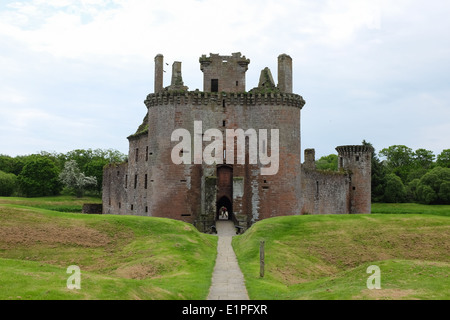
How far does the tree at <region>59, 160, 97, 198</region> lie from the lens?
105m

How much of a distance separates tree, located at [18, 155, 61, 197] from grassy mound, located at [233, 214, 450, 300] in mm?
70315

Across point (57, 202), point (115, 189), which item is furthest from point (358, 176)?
point (57, 202)

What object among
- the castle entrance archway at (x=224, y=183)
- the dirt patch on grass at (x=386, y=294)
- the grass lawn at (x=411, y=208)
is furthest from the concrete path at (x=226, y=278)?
the grass lawn at (x=411, y=208)

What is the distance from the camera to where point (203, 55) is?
54500 millimetres

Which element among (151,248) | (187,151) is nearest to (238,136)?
(187,151)

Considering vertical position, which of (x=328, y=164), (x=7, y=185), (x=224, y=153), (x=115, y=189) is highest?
(x=328, y=164)

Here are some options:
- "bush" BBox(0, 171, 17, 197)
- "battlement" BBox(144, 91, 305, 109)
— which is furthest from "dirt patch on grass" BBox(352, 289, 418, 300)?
"bush" BBox(0, 171, 17, 197)

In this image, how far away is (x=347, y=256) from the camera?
108ft

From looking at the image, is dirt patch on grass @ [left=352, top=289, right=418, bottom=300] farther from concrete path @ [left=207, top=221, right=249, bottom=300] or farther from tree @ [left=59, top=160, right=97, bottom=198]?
tree @ [left=59, top=160, right=97, bottom=198]

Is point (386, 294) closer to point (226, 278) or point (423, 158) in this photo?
point (226, 278)

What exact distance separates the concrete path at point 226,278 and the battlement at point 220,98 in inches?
644

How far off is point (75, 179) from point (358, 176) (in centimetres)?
6168
